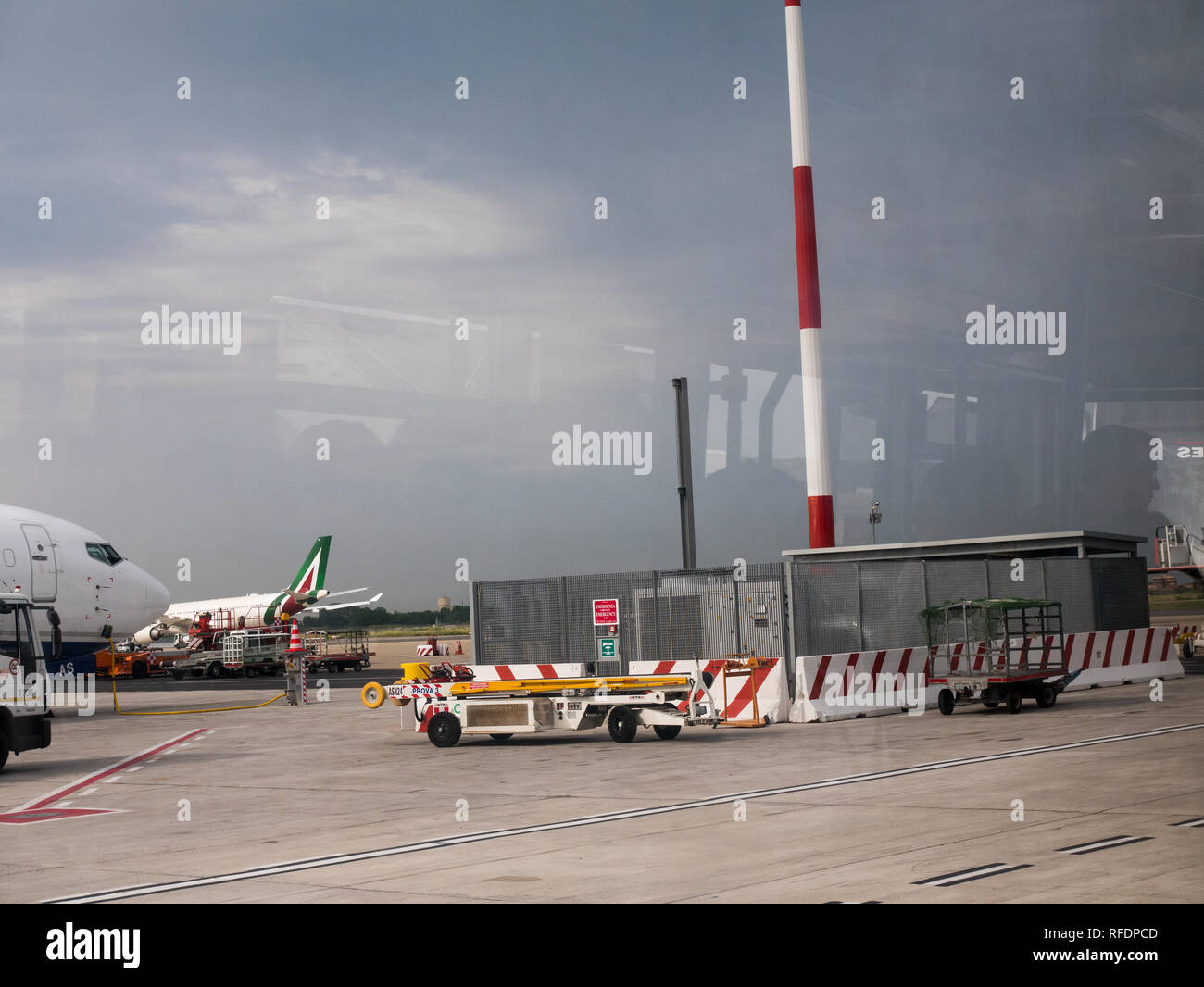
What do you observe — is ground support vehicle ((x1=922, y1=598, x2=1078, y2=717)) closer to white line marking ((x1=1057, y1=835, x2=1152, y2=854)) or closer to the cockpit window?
white line marking ((x1=1057, y1=835, x2=1152, y2=854))

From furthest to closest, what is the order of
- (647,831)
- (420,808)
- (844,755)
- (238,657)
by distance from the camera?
(238,657) → (844,755) → (420,808) → (647,831)

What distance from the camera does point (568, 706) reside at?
20766mm

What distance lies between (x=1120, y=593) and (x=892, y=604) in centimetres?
945

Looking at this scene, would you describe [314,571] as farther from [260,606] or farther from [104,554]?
[104,554]

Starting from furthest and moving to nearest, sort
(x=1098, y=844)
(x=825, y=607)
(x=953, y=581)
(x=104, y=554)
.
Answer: (x=104, y=554) < (x=953, y=581) < (x=825, y=607) < (x=1098, y=844)

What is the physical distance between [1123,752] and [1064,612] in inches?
662

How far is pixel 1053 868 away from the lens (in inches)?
351

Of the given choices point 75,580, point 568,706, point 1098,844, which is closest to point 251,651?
point 75,580

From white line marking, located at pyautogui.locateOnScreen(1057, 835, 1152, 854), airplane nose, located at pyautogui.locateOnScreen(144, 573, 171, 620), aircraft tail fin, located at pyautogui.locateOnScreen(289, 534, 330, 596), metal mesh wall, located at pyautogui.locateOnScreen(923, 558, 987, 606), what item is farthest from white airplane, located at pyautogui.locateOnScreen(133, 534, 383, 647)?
white line marking, located at pyautogui.locateOnScreen(1057, 835, 1152, 854)

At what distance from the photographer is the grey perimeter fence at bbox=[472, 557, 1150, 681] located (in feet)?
86.2

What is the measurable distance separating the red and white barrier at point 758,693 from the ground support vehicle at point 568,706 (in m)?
3.03

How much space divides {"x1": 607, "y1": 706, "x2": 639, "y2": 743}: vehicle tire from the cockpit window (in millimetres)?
18866
